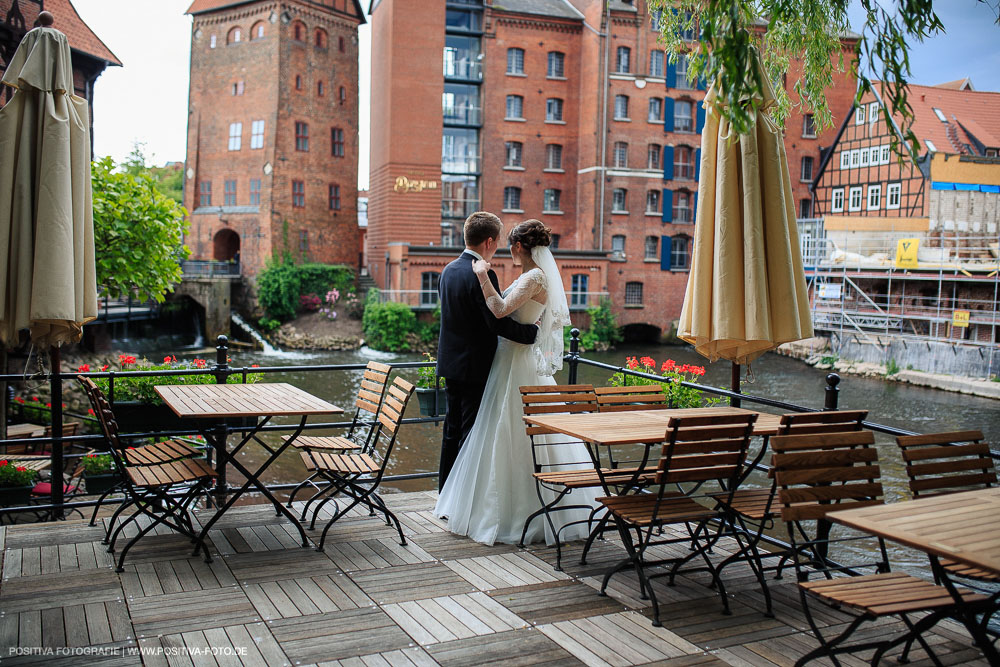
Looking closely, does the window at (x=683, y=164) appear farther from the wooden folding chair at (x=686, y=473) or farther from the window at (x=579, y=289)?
the wooden folding chair at (x=686, y=473)

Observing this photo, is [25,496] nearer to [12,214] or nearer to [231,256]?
[12,214]

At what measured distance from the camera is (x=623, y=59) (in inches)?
1454

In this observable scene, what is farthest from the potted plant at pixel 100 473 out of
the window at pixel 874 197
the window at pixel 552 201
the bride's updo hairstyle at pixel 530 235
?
the window at pixel 874 197

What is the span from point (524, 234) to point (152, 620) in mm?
2916

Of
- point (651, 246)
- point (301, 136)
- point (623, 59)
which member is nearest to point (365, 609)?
point (651, 246)

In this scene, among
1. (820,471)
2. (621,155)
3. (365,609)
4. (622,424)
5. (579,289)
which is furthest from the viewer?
(621,155)

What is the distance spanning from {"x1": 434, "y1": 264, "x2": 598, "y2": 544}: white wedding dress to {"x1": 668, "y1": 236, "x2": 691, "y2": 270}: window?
34211mm

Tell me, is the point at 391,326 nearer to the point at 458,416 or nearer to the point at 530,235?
the point at 458,416

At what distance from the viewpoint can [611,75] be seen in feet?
120

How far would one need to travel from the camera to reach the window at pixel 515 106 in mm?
37281

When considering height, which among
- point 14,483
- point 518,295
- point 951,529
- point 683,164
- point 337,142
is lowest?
point 14,483

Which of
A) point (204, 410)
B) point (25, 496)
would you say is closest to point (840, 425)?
point (204, 410)

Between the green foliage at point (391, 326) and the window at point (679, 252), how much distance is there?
13.5 m

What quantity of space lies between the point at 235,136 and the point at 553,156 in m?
15.4
